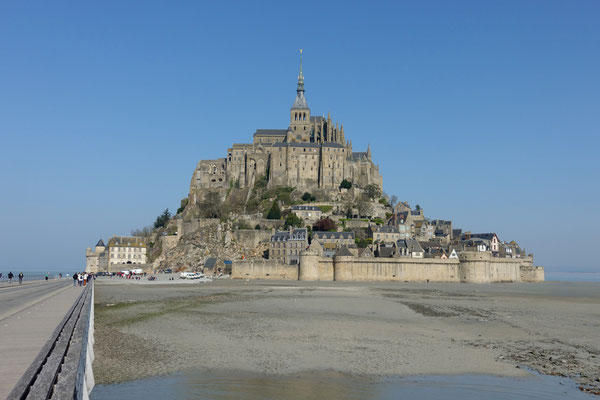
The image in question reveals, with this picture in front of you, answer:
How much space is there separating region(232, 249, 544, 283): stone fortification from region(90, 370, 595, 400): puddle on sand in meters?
43.9

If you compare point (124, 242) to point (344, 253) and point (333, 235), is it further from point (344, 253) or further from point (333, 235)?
point (344, 253)

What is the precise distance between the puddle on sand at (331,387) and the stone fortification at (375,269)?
4392 cm

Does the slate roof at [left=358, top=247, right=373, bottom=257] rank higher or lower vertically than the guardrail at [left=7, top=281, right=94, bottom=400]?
higher

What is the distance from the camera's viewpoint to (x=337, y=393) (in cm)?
1116

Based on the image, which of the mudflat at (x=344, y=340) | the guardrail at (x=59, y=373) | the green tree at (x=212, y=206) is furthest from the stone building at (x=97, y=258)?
the guardrail at (x=59, y=373)

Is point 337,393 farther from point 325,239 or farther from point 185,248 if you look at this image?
point 185,248

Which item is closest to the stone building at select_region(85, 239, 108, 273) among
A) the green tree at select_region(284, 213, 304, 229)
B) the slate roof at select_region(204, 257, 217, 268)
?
the slate roof at select_region(204, 257, 217, 268)

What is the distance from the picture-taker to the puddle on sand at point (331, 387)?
35.6ft

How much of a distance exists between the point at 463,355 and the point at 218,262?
54.7 meters

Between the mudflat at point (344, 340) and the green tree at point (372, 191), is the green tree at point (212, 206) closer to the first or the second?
the green tree at point (372, 191)

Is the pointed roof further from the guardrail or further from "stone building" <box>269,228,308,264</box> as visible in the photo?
the guardrail

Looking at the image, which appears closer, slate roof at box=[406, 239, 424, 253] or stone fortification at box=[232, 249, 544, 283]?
stone fortification at box=[232, 249, 544, 283]

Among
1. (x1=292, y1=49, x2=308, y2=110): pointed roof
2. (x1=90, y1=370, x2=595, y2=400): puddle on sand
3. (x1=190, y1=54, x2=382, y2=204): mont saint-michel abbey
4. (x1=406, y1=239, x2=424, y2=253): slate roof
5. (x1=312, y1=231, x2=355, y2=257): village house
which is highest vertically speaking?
(x1=292, y1=49, x2=308, y2=110): pointed roof

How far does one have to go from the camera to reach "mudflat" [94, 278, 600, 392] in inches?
534
